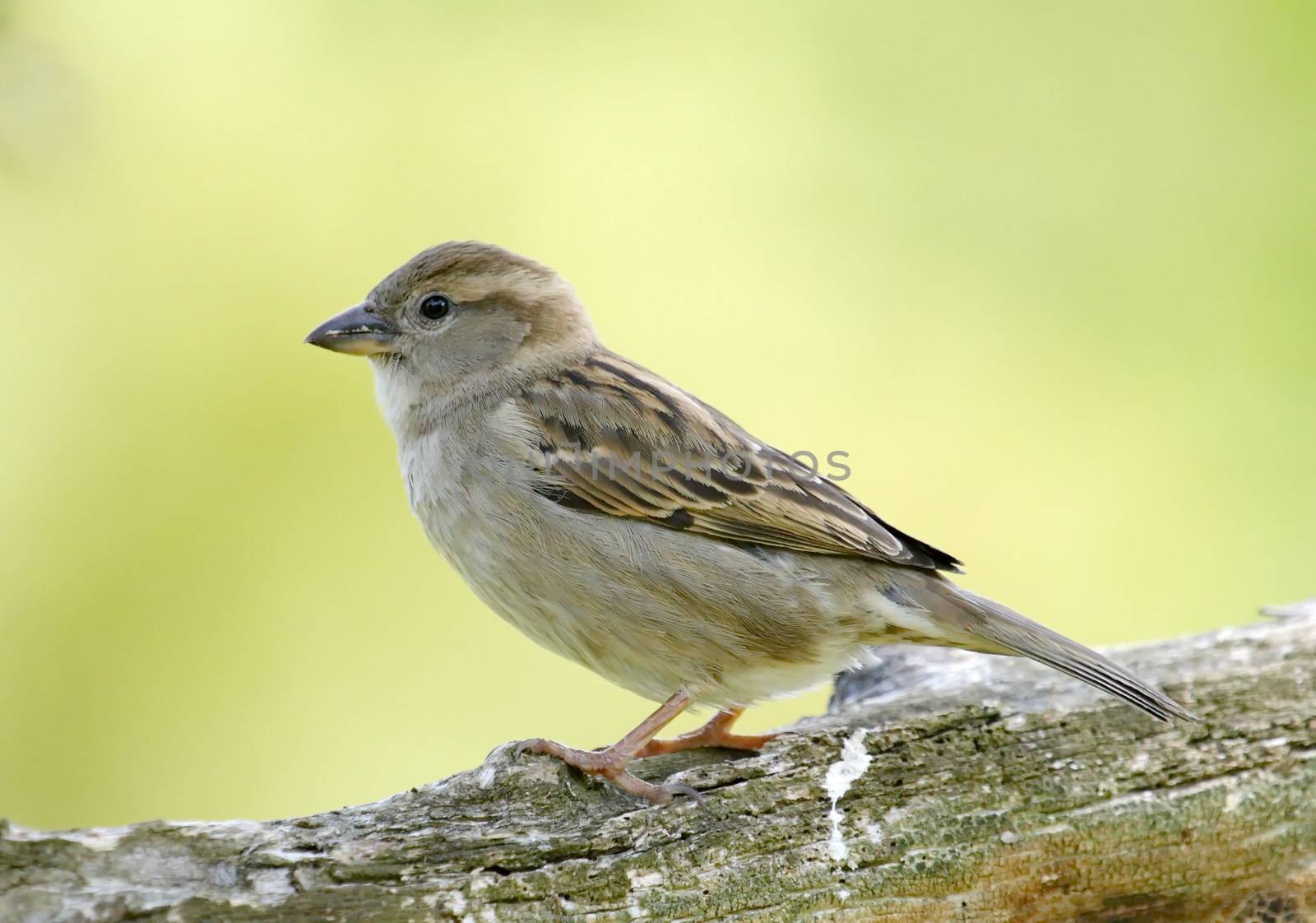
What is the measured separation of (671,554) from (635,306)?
2624 millimetres

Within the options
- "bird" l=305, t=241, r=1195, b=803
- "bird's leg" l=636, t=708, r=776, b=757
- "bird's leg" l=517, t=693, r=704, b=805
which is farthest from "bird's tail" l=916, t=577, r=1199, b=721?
"bird's leg" l=517, t=693, r=704, b=805

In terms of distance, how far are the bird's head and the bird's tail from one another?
53.3 inches

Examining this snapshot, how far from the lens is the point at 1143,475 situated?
5.79 m

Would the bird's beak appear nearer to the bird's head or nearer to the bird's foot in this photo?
the bird's head

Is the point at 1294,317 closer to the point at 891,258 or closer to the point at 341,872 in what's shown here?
the point at 891,258

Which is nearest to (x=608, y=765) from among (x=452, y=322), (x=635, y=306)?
(x=452, y=322)

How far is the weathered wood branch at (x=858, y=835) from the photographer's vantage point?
231 cm

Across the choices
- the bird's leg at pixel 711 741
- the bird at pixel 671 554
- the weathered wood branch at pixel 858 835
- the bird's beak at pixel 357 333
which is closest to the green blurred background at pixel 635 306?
the bird's beak at pixel 357 333

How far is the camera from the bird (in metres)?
3.29

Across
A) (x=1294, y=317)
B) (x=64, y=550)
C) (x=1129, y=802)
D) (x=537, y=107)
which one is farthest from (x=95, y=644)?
(x=1294, y=317)

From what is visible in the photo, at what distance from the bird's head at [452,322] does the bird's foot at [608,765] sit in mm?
1245

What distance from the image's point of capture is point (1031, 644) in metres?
3.14

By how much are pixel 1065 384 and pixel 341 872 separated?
429 centimetres

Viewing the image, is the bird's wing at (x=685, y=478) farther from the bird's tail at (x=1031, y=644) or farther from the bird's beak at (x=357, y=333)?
the bird's beak at (x=357, y=333)
